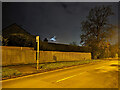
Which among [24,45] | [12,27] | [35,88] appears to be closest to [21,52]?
[24,45]

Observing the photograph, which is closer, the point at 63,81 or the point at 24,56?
the point at 63,81

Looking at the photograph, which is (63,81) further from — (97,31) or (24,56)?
(97,31)

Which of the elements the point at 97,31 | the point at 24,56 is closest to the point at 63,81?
the point at 24,56

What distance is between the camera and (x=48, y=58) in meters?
17.5

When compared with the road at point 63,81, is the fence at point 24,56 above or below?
above

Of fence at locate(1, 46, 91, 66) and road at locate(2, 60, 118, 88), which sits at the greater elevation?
fence at locate(1, 46, 91, 66)

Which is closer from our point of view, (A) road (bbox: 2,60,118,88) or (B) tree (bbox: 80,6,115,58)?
(A) road (bbox: 2,60,118,88)

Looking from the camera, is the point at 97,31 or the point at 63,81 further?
the point at 97,31

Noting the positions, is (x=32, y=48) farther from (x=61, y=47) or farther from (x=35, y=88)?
(x=35, y=88)

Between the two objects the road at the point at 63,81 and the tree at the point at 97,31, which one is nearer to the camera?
the road at the point at 63,81

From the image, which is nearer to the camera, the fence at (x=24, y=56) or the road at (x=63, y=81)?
the road at (x=63, y=81)

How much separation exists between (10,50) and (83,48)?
20198 millimetres

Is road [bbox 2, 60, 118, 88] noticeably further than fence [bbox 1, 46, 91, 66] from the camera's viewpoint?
No

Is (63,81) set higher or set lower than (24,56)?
lower
